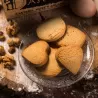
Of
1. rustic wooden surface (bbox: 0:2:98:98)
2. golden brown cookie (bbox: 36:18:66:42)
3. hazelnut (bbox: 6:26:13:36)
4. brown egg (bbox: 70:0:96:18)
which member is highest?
brown egg (bbox: 70:0:96:18)

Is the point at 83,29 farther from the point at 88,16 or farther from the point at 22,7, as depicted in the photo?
the point at 22,7

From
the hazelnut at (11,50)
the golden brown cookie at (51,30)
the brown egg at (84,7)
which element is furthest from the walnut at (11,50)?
the brown egg at (84,7)

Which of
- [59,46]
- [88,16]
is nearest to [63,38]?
[59,46]

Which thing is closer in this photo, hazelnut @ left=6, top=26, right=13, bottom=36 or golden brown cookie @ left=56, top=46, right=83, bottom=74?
golden brown cookie @ left=56, top=46, right=83, bottom=74

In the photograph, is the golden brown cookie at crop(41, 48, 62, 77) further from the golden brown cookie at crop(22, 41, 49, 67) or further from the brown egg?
the brown egg

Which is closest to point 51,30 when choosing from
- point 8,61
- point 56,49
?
point 56,49

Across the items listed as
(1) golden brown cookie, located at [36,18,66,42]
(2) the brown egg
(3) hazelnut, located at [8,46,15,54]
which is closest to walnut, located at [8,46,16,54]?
(3) hazelnut, located at [8,46,15,54]
